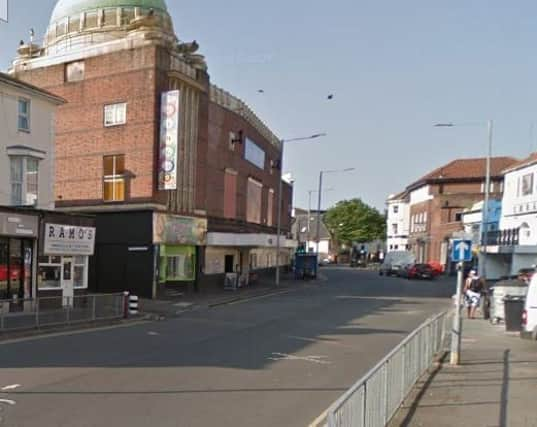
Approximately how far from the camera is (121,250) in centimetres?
2619

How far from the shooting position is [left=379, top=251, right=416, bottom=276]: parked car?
180 feet

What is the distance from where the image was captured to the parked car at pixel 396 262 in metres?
54.8

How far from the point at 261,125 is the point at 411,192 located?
4282cm

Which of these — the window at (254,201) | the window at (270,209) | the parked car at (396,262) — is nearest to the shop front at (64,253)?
the window at (254,201)

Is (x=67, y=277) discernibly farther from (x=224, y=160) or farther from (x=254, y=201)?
(x=254, y=201)

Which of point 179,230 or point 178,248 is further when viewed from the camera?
point 178,248

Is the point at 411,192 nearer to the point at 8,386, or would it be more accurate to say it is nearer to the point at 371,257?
the point at 371,257

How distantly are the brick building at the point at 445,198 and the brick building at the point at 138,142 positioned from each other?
3694 centimetres

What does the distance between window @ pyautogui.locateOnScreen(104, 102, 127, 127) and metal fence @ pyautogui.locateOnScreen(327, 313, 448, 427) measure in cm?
2073

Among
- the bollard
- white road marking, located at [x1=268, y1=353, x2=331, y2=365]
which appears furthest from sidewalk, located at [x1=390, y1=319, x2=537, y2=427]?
the bollard

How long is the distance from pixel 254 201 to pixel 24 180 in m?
21.4

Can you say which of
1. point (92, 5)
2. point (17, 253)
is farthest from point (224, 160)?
point (17, 253)

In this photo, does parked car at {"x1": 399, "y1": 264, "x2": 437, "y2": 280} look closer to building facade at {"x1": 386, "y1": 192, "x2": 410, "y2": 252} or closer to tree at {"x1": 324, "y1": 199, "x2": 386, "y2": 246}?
building facade at {"x1": 386, "y1": 192, "x2": 410, "y2": 252}

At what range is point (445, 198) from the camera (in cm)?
6400
